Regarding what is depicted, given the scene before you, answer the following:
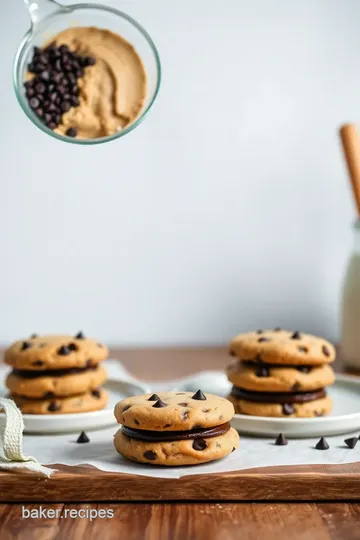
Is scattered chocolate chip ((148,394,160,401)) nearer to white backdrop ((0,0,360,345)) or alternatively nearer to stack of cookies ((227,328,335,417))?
stack of cookies ((227,328,335,417))

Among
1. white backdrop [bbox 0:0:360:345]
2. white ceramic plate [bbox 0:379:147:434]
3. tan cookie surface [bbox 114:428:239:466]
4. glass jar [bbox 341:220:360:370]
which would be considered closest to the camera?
tan cookie surface [bbox 114:428:239:466]

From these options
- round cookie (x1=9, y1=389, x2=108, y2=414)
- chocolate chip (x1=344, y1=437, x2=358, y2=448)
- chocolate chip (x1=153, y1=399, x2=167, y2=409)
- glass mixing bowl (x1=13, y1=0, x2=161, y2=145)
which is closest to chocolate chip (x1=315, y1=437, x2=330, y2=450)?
chocolate chip (x1=344, y1=437, x2=358, y2=448)

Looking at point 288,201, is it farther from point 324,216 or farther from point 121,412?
point 121,412

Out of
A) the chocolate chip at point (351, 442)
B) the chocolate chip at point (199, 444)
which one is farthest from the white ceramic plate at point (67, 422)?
the chocolate chip at point (351, 442)

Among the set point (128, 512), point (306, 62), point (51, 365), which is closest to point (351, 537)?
point (128, 512)

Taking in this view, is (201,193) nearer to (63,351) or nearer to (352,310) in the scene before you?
(352,310)

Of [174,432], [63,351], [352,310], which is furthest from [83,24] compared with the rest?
[352,310]
